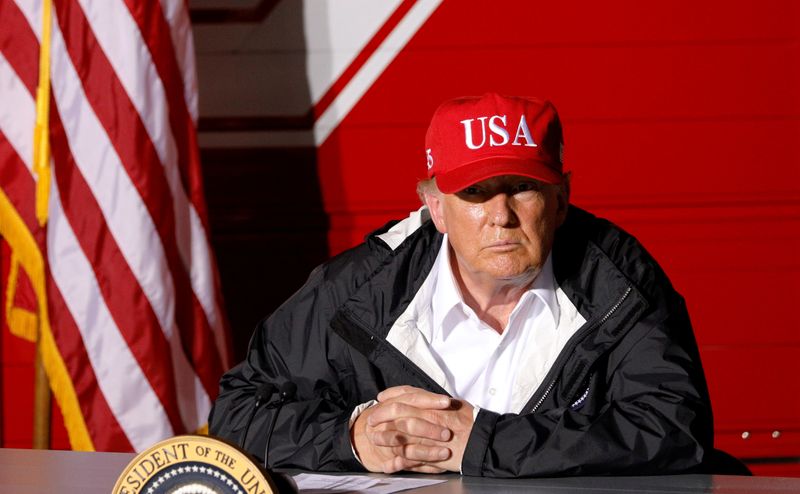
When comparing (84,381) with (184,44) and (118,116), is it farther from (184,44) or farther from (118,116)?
(184,44)

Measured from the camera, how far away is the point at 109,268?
2.74 meters

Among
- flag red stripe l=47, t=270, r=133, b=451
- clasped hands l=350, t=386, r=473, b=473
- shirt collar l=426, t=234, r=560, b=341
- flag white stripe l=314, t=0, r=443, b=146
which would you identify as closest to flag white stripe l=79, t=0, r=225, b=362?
flag red stripe l=47, t=270, r=133, b=451

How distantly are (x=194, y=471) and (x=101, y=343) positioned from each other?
1617 millimetres

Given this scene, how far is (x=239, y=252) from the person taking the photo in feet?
10.6

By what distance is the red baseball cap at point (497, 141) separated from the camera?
5.82 ft

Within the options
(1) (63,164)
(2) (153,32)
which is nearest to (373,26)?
(2) (153,32)

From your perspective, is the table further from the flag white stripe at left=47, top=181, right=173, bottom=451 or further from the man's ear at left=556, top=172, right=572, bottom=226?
the flag white stripe at left=47, top=181, right=173, bottom=451

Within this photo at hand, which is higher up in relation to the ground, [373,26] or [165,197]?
[373,26]

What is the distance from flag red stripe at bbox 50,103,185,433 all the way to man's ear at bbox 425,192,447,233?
104cm

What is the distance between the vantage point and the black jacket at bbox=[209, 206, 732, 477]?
1565 millimetres

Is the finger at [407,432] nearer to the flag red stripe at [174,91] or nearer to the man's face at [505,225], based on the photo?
the man's face at [505,225]

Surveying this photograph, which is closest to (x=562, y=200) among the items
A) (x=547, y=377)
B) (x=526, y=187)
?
(x=526, y=187)

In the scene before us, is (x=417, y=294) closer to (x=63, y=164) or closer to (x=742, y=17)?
(x=63, y=164)

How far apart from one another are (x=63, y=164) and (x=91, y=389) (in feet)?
1.75
